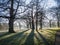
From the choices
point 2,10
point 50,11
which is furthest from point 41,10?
point 2,10

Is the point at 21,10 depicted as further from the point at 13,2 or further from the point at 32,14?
the point at 32,14

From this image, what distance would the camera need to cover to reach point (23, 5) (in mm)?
22625

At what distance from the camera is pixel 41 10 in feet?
109

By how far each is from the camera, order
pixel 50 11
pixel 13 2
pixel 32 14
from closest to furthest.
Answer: pixel 13 2 → pixel 32 14 → pixel 50 11

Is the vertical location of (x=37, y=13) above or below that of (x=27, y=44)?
above

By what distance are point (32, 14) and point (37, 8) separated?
1872mm

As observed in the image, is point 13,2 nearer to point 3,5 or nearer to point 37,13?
point 3,5

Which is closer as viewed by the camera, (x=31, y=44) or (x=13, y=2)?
(x=31, y=44)

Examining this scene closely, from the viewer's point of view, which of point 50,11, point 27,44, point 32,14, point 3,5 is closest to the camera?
point 27,44

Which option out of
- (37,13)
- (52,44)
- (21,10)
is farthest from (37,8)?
(52,44)

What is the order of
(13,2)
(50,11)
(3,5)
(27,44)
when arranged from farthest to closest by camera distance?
1. (50,11)
2. (13,2)
3. (3,5)
4. (27,44)

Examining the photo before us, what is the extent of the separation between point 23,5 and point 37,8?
34.3ft

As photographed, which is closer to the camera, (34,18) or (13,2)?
(13,2)

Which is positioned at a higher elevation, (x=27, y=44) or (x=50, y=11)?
(x=50, y=11)
